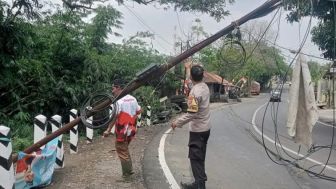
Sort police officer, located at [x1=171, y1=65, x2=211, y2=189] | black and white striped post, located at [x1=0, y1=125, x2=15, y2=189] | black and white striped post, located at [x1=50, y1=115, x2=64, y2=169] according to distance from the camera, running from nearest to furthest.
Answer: black and white striped post, located at [x1=0, y1=125, x2=15, y2=189], police officer, located at [x1=171, y1=65, x2=211, y2=189], black and white striped post, located at [x1=50, y1=115, x2=64, y2=169]

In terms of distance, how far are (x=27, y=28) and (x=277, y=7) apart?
5250mm

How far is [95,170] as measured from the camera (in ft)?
28.5

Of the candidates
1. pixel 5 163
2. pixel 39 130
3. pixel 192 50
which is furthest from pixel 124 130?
pixel 5 163

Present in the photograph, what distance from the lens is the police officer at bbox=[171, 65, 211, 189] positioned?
703cm

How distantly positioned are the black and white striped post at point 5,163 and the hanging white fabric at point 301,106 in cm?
359

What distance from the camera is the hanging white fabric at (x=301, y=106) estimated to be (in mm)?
5992

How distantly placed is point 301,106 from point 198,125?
1648 millimetres

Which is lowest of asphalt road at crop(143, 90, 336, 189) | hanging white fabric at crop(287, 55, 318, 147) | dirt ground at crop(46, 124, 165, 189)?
asphalt road at crop(143, 90, 336, 189)

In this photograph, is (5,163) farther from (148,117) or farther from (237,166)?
(148,117)

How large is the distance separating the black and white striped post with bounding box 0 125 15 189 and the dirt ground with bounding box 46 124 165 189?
167 centimetres

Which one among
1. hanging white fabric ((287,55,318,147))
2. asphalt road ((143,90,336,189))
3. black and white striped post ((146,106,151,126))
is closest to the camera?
hanging white fabric ((287,55,318,147))

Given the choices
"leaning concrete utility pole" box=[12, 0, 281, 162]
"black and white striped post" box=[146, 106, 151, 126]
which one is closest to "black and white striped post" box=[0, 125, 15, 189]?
"leaning concrete utility pole" box=[12, 0, 281, 162]

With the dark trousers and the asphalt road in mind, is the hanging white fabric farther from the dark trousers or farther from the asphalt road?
the dark trousers

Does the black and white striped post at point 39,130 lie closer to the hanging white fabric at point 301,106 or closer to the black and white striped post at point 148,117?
the hanging white fabric at point 301,106
